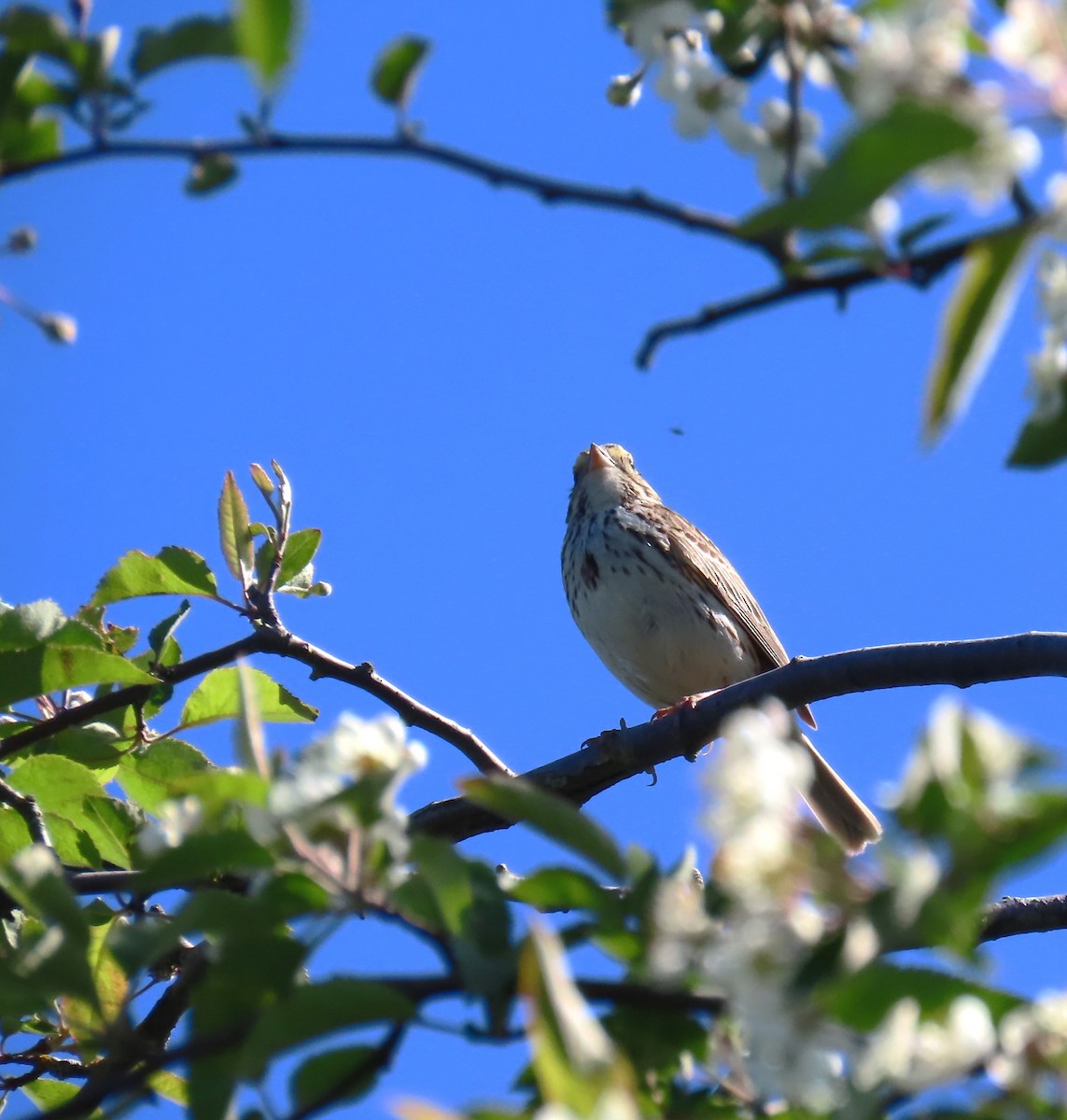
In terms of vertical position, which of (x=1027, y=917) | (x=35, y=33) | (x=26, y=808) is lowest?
(x=1027, y=917)

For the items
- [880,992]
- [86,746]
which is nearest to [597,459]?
[86,746]

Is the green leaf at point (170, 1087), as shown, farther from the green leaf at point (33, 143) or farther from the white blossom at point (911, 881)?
the white blossom at point (911, 881)

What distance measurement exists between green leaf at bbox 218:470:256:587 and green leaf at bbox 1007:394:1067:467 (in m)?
2.72

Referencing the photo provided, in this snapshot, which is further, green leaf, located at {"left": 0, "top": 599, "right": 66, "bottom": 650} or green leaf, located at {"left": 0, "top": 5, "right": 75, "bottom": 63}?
green leaf, located at {"left": 0, "top": 599, "right": 66, "bottom": 650}

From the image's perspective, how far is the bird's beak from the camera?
8.64 m

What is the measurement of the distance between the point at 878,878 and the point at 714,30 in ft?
3.59

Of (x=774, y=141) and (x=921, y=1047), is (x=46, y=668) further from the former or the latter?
(x=921, y=1047)

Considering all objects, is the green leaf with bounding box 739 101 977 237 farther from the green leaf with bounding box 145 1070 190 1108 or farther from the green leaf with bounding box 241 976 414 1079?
the green leaf with bounding box 145 1070 190 1108

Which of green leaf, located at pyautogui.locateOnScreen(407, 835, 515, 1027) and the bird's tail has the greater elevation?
the bird's tail

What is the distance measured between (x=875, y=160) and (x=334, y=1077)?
1259mm

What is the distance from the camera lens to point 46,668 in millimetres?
3482

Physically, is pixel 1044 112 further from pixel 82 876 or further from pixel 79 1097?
pixel 82 876

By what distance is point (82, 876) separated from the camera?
3207 millimetres

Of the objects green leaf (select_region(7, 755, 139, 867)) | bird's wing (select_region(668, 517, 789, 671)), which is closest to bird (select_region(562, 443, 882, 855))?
bird's wing (select_region(668, 517, 789, 671))
